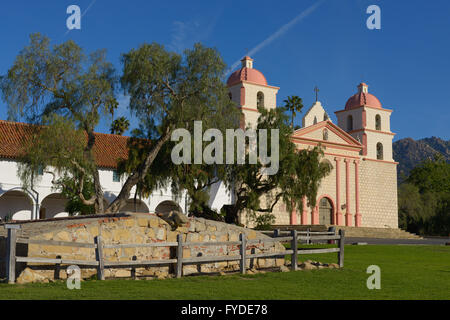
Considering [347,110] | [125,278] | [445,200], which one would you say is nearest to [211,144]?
[125,278]

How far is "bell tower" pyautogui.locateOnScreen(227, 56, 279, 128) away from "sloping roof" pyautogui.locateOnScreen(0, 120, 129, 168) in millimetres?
10878

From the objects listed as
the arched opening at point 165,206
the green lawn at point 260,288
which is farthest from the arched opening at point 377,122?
the green lawn at point 260,288

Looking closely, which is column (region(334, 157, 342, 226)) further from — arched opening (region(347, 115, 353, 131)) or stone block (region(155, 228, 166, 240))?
stone block (region(155, 228, 166, 240))

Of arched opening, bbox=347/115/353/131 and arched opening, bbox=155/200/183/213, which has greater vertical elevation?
arched opening, bbox=347/115/353/131

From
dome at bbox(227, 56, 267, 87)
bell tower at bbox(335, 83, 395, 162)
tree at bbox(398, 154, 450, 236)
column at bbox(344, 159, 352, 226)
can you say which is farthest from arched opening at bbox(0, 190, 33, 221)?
tree at bbox(398, 154, 450, 236)

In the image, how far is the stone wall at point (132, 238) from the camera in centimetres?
1243

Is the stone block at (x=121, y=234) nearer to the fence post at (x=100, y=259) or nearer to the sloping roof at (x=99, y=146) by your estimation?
the fence post at (x=100, y=259)

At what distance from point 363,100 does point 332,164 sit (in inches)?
339

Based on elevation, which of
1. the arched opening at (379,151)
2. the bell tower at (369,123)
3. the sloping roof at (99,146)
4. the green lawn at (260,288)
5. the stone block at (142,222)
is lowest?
the green lawn at (260,288)

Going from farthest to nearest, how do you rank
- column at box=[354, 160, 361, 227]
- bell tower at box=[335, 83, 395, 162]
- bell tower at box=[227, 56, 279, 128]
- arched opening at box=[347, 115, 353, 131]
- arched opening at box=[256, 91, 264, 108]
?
arched opening at box=[347, 115, 353, 131]
bell tower at box=[335, 83, 395, 162]
column at box=[354, 160, 361, 227]
arched opening at box=[256, 91, 264, 108]
bell tower at box=[227, 56, 279, 128]

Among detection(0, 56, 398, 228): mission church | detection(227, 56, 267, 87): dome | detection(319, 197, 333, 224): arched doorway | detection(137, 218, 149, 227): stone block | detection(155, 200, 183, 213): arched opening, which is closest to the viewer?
detection(137, 218, 149, 227): stone block

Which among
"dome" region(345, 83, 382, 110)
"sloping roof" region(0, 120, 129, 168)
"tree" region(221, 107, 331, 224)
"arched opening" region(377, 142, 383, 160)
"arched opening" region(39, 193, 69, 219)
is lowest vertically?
"arched opening" region(39, 193, 69, 219)

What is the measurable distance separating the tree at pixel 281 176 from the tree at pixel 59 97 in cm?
1011

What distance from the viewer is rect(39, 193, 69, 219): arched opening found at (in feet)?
129
